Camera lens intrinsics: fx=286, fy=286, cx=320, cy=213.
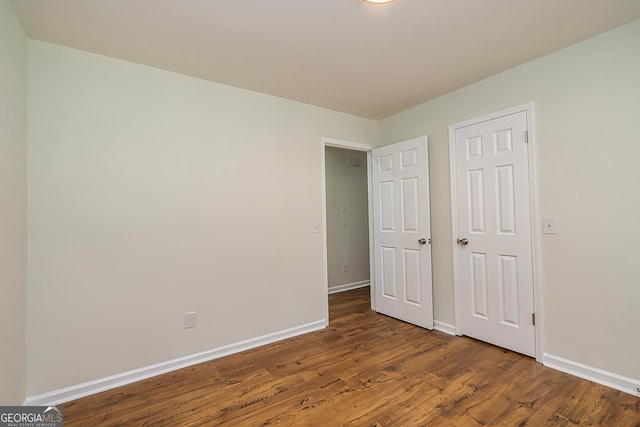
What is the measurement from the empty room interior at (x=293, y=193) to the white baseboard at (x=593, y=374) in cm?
1

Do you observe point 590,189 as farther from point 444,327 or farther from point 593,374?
point 444,327

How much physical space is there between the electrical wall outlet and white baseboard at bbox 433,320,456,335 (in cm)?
239

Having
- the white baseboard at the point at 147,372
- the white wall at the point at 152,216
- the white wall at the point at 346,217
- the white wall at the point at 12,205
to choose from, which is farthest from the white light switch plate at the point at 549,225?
the white wall at the point at 12,205

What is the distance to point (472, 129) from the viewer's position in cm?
272

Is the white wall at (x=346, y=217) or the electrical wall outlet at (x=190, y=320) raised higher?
Result: the white wall at (x=346, y=217)

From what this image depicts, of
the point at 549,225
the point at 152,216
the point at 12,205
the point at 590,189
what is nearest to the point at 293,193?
the point at 152,216

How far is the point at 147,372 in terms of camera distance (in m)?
2.20

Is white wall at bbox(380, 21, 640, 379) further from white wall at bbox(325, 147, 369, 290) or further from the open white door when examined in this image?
white wall at bbox(325, 147, 369, 290)

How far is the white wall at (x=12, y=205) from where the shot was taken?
1477 mm

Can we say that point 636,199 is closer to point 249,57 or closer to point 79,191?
point 249,57

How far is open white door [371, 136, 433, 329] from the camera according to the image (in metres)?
3.07

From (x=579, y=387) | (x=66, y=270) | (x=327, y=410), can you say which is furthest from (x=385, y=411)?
(x=66, y=270)

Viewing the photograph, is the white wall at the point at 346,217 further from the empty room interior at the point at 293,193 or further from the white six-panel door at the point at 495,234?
the white six-panel door at the point at 495,234

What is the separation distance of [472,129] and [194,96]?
2.56 meters
